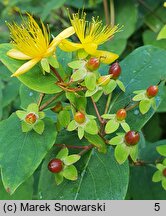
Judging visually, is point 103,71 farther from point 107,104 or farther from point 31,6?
point 31,6


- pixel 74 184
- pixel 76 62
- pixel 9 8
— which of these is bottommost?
pixel 74 184

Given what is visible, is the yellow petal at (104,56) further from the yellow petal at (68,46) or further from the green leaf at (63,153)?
the green leaf at (63,153)

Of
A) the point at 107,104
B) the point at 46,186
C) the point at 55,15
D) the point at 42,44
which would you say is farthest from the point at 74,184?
the point at 55,15

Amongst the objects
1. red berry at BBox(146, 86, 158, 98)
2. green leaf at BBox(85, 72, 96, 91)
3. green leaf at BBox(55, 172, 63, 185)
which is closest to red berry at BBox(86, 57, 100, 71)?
green leaf at BBox(85, 72, 96, 91)

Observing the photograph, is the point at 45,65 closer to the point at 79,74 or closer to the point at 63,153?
the point at 79,74

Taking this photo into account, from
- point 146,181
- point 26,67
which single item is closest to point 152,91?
point 26,67

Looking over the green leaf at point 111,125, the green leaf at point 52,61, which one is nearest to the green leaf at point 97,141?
the green leaf at point 111,125

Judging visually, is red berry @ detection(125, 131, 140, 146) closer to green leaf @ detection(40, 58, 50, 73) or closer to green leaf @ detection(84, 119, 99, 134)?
green leaf @ detection(84, 119, 99, 134)
